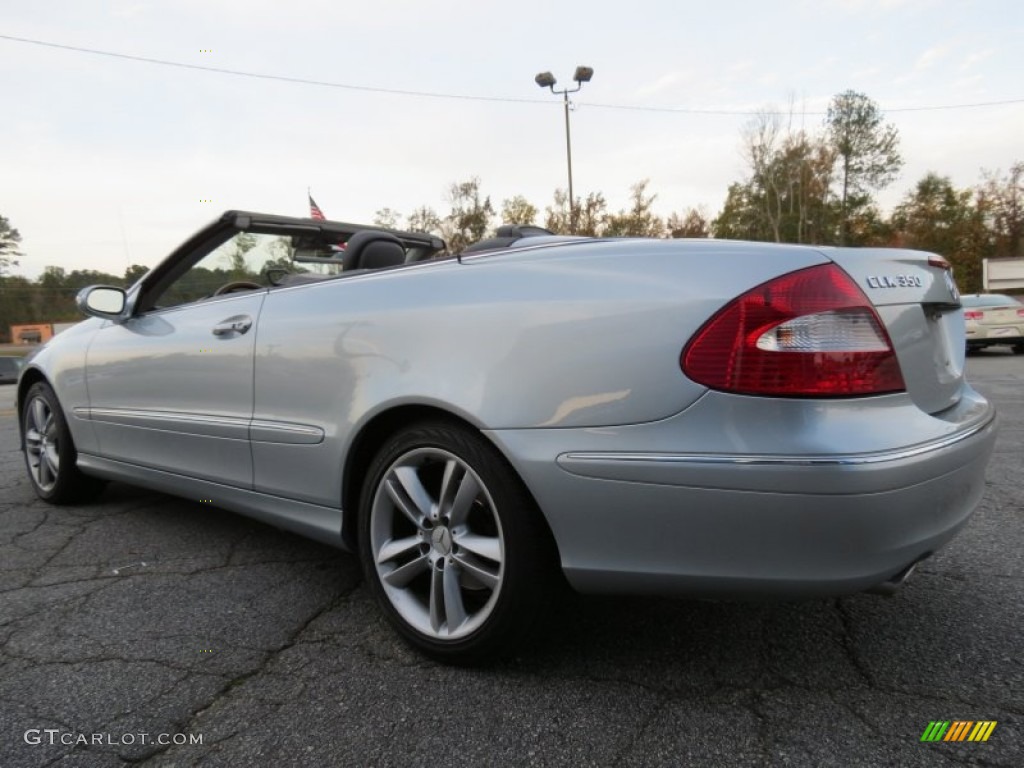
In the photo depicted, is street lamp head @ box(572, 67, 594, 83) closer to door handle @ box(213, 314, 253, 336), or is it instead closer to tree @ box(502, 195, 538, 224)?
tree @ box(502, 195, 538, 224)

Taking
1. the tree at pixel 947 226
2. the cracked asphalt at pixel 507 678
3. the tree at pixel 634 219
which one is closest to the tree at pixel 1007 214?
the tree at pixel 947 226

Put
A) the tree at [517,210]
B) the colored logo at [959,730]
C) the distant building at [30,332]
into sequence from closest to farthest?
the colored logo at [959,730] < the tree at [517,210] < the distant building at [30,332]

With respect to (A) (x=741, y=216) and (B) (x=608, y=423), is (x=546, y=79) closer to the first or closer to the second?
(B) (x=608, y=423)

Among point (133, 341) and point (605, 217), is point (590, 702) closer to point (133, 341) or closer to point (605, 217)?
point (133, 341)

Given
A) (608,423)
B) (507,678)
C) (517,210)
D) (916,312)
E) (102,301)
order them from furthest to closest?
(517,210) → (102,301) → (507,678) → (916,312) → (608,423)

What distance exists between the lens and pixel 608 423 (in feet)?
5.28

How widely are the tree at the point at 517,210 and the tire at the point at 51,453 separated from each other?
27.0m

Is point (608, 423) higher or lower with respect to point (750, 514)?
higher

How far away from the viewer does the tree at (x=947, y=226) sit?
39844 mm

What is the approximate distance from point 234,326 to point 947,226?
5095cm

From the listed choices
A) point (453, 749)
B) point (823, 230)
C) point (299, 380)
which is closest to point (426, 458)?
point (299, 380)

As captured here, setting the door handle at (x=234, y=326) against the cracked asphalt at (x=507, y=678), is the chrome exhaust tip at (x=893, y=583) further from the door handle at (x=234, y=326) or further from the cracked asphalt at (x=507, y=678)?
the door handle at (x=234, y=326)

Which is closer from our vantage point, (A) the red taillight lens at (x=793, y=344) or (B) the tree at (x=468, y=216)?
(A) the red taillight lens at (x=793, y=344)

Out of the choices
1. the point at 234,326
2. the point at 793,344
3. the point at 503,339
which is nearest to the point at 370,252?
the point at 234,326
